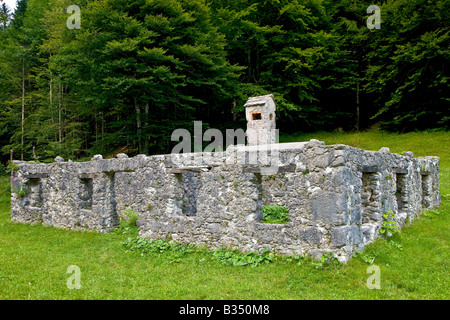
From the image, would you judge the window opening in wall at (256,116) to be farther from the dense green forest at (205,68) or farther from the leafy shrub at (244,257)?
the leafy shrub at (244,257)

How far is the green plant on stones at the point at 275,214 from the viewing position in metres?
11.5

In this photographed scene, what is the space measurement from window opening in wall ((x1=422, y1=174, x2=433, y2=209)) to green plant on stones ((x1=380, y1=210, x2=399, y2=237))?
4565 mm

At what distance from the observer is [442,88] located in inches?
976

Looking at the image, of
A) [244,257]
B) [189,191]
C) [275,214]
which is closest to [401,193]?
[275,214]

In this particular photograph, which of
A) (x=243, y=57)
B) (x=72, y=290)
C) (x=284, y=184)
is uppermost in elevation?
(x=243, y=57)

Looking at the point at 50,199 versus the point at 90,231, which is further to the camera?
the point at 50,199

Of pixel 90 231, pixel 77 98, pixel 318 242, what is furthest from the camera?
pixel 77 98

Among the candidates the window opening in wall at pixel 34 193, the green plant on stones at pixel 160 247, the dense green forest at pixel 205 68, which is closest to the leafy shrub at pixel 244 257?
the green plant on stones at pixel 160 247

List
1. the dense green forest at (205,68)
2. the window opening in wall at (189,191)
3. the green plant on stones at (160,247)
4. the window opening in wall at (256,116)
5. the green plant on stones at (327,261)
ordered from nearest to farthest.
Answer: the green plant on stones at (327,261) → the green plant on stones at (160,247) → the window opening in wall at (189,191) → the window opening in wall at (256,116) → the dense green forest at (205,68)

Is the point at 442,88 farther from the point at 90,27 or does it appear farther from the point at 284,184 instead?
the point at 90,27

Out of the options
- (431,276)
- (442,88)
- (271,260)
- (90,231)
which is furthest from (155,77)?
(442,88)

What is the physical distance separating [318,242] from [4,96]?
96.0 feet

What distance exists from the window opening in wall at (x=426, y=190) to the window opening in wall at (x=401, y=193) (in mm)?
2779

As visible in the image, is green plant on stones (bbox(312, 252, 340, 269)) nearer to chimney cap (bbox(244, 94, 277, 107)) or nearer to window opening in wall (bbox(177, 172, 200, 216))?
window opening in wall (bbox(177, 172, 200, 216))
